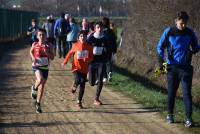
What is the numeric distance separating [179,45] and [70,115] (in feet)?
9.09

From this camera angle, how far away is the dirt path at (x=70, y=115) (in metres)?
10.0

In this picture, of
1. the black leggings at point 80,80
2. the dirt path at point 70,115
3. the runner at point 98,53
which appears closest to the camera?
the dirt path at point 70,115

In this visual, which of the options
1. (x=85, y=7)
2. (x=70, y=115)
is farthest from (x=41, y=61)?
(x=85, y=7)

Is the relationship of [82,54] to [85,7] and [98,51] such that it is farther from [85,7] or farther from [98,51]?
[85,7]

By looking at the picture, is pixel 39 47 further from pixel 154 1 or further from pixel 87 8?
pixel 87 8

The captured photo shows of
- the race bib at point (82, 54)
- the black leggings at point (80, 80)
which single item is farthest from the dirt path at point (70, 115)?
the race bib at point (82, 54)

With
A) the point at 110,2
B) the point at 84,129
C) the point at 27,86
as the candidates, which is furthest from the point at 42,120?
the point at 110,2

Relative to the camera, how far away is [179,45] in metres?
9.95

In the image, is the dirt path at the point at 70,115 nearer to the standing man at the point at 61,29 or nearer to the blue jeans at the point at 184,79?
the blue jeans at the point at 184,79

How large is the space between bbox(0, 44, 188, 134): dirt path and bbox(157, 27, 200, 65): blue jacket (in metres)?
1.25

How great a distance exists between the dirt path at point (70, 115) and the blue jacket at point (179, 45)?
1.25m

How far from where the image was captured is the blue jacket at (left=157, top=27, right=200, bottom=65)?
391 inches

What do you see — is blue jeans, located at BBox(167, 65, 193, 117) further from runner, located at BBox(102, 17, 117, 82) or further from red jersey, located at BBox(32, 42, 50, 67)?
runner, located at BBox(102, 17, 117, 82)

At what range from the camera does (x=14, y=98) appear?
1340 cm
